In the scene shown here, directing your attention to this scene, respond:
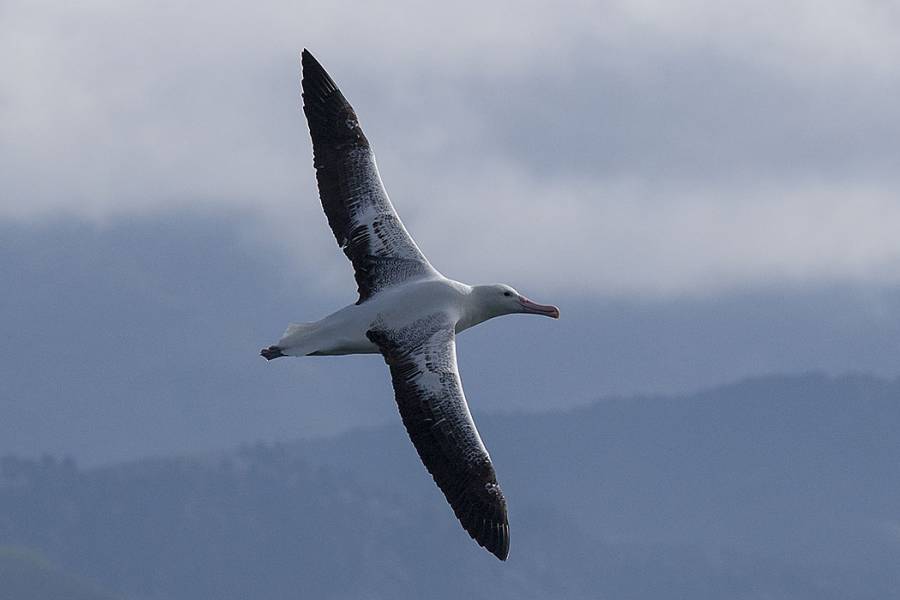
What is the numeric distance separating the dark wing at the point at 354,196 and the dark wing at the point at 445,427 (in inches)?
52.5

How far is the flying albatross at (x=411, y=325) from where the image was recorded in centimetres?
2314

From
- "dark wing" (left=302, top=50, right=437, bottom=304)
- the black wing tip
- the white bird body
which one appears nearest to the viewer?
the black wing tip

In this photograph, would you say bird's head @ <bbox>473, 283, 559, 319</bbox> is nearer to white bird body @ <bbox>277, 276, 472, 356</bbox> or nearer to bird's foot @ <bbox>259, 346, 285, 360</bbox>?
white bird body @ <bbox>277, 276, 472, 356</bbox>

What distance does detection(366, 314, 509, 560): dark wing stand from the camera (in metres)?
23.1

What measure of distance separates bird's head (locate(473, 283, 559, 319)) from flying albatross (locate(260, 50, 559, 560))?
0.01m

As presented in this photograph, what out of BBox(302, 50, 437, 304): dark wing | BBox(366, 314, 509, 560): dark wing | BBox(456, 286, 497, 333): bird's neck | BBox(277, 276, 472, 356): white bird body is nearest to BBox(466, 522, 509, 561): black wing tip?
BBox(366, 314, 509, 560): dark wing

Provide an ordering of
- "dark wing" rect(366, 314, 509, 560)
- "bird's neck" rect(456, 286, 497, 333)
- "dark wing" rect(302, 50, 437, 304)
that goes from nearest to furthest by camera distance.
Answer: "dark wing" rect(366, 314, 509, 560) < "bird's neck" rect(456, 286, 497, 333) < "dark wing" rect(302, 50, 437, 304)

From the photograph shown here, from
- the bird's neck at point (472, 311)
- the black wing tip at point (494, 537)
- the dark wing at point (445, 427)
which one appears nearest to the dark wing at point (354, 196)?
the bird's neck at point (472, 311)

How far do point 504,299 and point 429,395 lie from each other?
260cm

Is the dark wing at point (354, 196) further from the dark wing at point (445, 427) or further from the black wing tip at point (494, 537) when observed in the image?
the black wing tip at point (494, 537)

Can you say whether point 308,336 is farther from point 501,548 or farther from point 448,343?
point 501,548

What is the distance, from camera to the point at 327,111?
26984 millimetres

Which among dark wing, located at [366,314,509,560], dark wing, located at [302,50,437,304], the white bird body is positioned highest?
dark wing, located at [302,50,437,304]

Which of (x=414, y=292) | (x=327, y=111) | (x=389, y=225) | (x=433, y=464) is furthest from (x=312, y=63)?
(x=433, y=464)
